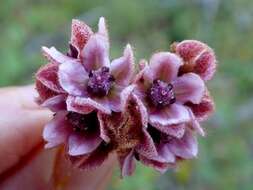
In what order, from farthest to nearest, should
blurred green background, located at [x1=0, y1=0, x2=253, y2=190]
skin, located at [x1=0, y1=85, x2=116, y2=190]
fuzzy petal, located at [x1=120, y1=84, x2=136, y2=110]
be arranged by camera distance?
1. blurred green background, located at [x1=0, y1=0, x2=253, y2=190]
2. skin, located at [x1=0, y1=85, x2=116, y2=190]
3. fuzzy petal, located at [x1=120, y1=84, x2=136, y2=110]

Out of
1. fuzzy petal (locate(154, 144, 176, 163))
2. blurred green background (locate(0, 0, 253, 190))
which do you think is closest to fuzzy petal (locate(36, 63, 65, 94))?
fuzzy petal (locate(154, 144, 176, 163))

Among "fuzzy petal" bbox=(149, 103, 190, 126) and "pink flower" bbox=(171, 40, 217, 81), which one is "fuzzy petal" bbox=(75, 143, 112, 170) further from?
"pink flower" bbox=(171, 40, 217, 81)

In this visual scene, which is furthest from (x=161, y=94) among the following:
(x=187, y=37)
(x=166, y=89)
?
(x=187, y=37)

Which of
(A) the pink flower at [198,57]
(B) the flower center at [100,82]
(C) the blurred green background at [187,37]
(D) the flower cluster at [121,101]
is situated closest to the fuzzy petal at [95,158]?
(D) the flower cluster at [121,101]

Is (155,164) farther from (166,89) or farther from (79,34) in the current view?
(79,34)

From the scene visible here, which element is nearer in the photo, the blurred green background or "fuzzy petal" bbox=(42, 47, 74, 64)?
"fuzzy petal" bbox=(42, 47, 74, 64)

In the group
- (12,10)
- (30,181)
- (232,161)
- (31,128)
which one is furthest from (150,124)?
(12,10)

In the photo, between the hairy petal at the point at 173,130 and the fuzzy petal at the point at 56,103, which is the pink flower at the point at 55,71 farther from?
the hairy petal at the point at 173,130
